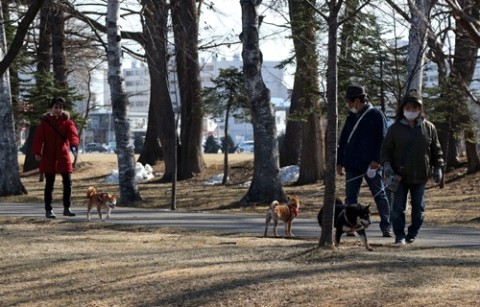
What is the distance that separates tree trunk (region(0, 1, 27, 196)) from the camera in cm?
2461

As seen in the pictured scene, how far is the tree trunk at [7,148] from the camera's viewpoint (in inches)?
969

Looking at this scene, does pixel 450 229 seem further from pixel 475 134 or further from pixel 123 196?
pixel 475 134

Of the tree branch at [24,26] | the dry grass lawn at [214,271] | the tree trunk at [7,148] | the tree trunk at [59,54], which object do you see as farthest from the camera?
the tree trunk at [59,54]

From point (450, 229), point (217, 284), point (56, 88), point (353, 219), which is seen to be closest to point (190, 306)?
point (217, 284)

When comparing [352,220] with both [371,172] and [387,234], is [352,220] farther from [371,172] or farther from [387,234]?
[387,234]

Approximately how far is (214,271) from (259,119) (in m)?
11.4

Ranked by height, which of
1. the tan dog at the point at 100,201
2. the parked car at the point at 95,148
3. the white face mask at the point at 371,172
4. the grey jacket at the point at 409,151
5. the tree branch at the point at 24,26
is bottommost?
the tan dog at the point at 100,201

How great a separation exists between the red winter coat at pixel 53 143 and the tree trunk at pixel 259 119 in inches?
206

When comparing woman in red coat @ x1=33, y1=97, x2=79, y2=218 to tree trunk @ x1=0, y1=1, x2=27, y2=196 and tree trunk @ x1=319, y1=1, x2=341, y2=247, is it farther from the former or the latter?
tree trunk @ x1=0, y1=1, x2=27, y2=196

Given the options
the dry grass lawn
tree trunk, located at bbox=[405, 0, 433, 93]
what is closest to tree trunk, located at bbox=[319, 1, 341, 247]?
the dry grass lawn

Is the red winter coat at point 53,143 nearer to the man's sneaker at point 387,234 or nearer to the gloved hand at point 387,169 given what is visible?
the man's sneaker at point 387,234

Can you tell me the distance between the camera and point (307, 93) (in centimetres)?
→ 3000

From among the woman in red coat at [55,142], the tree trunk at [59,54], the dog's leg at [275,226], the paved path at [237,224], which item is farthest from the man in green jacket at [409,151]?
the tree trunk at [59,54]

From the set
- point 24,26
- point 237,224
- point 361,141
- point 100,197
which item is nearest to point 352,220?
point 361,141
